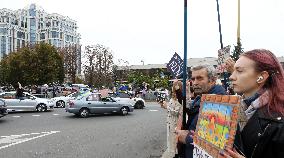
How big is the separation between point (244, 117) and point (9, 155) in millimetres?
8601

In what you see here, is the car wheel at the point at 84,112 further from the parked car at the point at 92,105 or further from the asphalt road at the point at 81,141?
the asphalt road at the point at 81,141

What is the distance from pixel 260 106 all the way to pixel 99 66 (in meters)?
62.5

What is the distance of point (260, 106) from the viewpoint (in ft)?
6.92

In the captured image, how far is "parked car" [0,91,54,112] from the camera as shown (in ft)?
76.5

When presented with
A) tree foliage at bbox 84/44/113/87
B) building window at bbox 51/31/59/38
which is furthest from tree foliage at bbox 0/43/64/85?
building window at bbox 51/31/59/38

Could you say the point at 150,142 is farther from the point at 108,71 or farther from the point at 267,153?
the point at 108,71

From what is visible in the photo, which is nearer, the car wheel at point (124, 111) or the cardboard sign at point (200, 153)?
the cardboard sign at point (200, 153)

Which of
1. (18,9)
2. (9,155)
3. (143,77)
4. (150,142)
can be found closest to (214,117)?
(9,155)

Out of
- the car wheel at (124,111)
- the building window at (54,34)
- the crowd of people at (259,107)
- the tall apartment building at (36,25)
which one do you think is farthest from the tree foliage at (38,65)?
the building window at (54,34)

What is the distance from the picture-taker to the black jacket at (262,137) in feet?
6.23

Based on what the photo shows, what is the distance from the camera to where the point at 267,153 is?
1925 millimetres

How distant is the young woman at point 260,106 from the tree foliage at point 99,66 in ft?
198

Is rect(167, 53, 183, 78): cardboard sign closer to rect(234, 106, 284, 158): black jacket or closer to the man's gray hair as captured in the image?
the man's gray hair

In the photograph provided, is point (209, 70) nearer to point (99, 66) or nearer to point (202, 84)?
point (202, 84)
